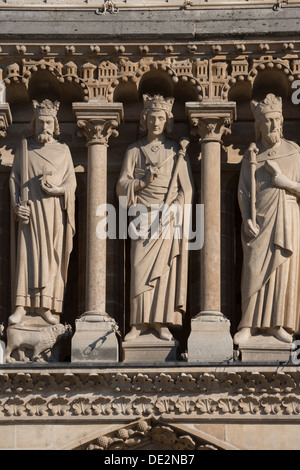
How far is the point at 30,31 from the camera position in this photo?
29703 mm

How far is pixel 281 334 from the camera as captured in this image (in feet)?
94.6

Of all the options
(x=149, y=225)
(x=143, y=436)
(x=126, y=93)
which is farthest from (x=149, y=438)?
(x=126, y=93)

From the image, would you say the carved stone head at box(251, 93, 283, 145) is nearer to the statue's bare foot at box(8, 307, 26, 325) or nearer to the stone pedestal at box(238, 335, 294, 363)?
the stone pedestal at box(238, 335, 294, 363)

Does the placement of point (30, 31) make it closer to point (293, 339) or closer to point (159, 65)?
point (159, 65)

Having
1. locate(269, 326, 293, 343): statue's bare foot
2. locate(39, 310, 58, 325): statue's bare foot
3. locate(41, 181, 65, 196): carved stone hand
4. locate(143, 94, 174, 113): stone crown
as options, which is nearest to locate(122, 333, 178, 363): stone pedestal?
locate(39, 310, 58, 325): statue's bare foot

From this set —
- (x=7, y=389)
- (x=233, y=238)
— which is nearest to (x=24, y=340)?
(x=7, y=389)

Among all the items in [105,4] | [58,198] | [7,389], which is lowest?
[7,389]

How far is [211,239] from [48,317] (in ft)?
5.83

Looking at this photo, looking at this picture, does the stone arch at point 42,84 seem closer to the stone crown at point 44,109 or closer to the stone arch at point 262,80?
the stone crown at point 44,109

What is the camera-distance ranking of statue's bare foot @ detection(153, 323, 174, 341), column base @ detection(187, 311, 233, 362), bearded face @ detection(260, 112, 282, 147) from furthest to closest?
bearded face @ detection(260, 112, 282, 147), statue's bare foot @ detection(153, 323, 174, 341), column base @ detection(187, 311, 233, 362)

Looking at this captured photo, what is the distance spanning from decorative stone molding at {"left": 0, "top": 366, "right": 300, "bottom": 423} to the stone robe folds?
2.97 ft

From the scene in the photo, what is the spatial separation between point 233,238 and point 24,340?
8.08 feet

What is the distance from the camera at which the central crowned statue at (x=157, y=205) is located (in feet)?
95.2

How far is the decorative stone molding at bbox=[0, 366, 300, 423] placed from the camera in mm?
28422
